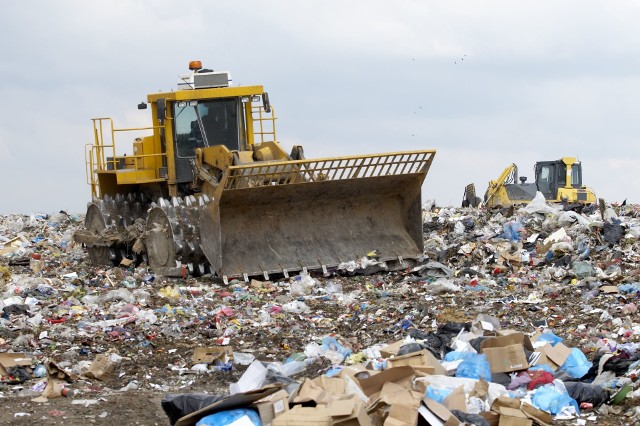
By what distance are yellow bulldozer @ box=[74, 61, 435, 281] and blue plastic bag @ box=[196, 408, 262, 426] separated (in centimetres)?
548

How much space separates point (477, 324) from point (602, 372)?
143 centimetres

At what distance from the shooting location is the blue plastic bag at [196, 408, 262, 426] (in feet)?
19.2

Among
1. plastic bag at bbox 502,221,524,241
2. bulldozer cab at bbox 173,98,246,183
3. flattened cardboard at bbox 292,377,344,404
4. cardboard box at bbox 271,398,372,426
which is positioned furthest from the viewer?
plastic bag at bbox 502,221,524,241

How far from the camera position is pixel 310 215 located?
12406 mm

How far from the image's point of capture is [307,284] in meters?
11.4

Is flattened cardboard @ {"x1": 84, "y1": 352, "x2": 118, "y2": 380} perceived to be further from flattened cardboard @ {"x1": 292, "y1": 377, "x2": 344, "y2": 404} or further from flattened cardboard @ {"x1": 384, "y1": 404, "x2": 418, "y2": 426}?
flattened cardboard @ {"x1": 384, "y1": 404, "x2": 418, "y2": 426}

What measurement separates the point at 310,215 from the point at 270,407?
652cm

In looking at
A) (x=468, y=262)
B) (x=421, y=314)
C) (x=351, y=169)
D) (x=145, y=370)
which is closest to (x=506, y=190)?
(x=468, y=262)

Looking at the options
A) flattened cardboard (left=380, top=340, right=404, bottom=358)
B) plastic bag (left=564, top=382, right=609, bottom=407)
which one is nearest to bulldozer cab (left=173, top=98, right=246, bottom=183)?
flattened cardboard (left=380, top=340, right=404, bottom=358)

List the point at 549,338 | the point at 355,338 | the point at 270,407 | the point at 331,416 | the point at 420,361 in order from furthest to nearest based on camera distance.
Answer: the point at 355,338 → the point at 549,338 → the point at 420,361 → the point at 270,407 → the point at 331,416

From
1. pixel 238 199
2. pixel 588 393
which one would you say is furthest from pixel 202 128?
pixel 588 393

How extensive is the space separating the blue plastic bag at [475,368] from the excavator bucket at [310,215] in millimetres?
4642

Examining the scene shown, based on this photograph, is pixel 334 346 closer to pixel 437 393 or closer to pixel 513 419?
pixel 437 393

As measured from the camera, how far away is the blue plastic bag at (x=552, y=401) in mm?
6516
